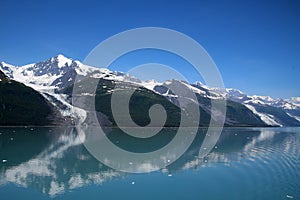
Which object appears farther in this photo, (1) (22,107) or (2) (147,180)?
(1) (22,107)

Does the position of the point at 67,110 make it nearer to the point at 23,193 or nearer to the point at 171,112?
the point at 171,112

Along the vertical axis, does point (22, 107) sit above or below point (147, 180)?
above

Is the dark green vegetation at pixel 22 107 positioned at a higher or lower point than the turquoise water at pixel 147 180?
higher

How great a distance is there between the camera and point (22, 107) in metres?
108

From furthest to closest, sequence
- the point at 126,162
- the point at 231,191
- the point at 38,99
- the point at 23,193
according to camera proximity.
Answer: the point at 38,99 < the point at 126,162 < the point at 231,191 < the point at 23,193

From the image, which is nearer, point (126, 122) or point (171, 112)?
point (126, 122)

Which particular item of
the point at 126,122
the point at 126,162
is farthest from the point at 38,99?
the point at 126,162

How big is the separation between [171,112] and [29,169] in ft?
449

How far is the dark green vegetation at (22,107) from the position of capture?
3915 inches

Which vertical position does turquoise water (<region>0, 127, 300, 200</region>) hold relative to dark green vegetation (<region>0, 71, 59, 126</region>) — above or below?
below

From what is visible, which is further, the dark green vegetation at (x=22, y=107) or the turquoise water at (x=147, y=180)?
the dark green vegetation at (x=22, y=107)

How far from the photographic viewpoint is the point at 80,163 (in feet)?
108

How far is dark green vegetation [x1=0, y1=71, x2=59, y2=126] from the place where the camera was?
9944 centimetres

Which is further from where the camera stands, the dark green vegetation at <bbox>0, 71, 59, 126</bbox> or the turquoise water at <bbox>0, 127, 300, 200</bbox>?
the dark green vegetation at <bbox>0, 71, 59, 126</bbox>
